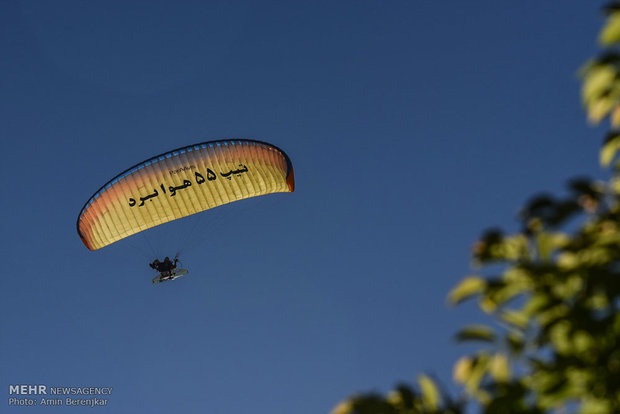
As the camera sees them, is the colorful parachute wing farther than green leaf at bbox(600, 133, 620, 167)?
Yes

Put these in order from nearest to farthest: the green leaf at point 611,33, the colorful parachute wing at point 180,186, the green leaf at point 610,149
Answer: the green leaf at point 611,33, the green leaf at point 610,149, the colorful parachute wing at point 180,186

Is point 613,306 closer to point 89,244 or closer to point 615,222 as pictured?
point 615,222

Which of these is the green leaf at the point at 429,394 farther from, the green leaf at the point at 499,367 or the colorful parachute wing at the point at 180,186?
the colorful parachute wing at the point at 180,186

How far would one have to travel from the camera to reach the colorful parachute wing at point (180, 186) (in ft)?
89.0

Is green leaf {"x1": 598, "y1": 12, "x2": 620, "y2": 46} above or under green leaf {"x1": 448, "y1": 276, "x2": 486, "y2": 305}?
above

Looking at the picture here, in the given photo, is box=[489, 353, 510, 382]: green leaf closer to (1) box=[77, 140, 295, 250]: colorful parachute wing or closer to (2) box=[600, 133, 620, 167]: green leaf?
(2) box=[600, 133, 620, 167]: green leaf

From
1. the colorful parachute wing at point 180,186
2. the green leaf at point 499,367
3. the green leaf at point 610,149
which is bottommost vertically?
the green leaf at point 499,367

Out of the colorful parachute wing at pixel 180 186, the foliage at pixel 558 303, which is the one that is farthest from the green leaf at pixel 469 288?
the colorful parachute wing at pixel 180 186

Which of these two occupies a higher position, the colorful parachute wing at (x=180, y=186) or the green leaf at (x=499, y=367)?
the colorful parachute wing at (x=180, y=186)

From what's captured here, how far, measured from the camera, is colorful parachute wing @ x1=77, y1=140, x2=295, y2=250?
27125mm

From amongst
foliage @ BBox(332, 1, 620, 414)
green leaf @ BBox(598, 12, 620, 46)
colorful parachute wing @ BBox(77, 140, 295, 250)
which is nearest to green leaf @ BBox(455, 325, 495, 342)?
foliage @ BBox(332, 1, 620, 414)

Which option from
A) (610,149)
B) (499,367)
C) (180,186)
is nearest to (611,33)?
(610,149)

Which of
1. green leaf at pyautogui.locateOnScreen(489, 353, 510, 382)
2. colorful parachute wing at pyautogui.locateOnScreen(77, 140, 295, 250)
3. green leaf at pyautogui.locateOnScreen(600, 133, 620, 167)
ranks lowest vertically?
green leaf at pyautogui.locateOnScreen(489, 353, 510, 382)

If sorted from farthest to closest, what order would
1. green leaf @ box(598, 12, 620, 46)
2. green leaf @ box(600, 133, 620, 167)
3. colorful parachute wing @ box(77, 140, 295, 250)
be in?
colorful parachute wing @ box(77, 140, 295, 250), green leaf @ box(600, 133, 620, 167), green leaf @ box(598, 12, 620, 46)
